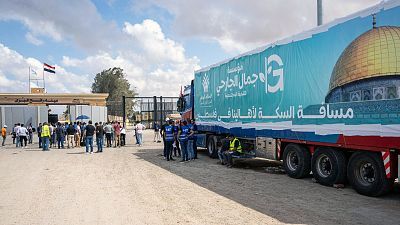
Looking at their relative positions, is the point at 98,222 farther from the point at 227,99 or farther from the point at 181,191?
the point at 227,99

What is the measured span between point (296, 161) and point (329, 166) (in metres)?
1.34

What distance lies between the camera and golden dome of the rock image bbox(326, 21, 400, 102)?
7.21m

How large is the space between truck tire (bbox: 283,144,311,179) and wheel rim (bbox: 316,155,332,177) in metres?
0.50

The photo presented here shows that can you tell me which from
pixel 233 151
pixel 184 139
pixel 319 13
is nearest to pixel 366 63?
pixel 233 151

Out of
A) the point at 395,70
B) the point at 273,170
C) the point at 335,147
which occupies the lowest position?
the point at 273,170

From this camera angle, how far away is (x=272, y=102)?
1102cm

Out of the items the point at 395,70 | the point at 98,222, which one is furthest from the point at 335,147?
the point at 98,222

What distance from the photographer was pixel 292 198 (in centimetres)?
795

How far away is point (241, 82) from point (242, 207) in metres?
6.58

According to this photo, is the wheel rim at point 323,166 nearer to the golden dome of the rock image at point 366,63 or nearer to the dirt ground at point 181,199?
the dirt ground at point 181,199

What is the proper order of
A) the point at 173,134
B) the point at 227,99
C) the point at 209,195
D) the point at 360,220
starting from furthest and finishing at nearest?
1. the point at 173,134
2. the point at 227,99
3. the point at 209,195
4. the point at 360,220

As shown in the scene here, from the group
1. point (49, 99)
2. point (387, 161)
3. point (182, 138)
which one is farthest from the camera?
point (49, 99)

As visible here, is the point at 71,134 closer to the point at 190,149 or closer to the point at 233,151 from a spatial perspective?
the point at 190,149

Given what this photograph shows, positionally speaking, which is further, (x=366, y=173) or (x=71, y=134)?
(x=71, y=134)
